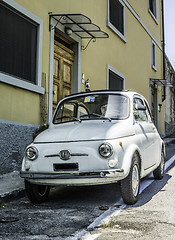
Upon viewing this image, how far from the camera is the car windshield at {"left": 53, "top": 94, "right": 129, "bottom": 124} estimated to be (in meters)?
5.52

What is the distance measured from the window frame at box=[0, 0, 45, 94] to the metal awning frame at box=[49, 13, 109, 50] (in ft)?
2.03

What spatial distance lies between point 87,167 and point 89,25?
224 inches

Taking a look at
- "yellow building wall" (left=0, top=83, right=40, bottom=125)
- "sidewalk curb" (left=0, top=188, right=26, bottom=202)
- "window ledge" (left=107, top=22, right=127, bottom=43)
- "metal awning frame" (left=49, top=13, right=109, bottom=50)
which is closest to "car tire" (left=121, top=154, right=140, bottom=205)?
"sidewalk curb" (left=0, top=188, right=26, bottom=202)

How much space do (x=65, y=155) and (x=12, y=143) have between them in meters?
2.73

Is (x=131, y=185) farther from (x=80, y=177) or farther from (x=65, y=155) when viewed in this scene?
(x=65, y=155)

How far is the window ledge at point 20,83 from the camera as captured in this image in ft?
22.4

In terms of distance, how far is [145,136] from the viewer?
5738mm

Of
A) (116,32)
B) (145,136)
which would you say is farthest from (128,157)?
(116,32)

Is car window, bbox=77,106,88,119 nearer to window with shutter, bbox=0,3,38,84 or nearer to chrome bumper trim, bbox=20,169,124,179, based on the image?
chrome bumper trim, bbox=20,169,124,179

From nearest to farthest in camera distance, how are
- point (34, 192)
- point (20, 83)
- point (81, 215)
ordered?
1. point (81, 215)
2. point (34, 192)
3. point (20, 83)

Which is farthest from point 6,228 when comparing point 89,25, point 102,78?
point 102,78

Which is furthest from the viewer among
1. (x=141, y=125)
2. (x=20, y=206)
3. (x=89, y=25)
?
(x=89, y=25)

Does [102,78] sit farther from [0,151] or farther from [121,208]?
[121,208]

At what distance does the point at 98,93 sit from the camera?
5945 millimetres
